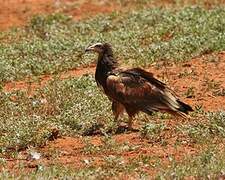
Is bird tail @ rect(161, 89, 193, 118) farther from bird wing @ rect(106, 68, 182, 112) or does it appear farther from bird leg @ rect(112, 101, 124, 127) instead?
bird leg @ rect(112, 101, 124, 127)

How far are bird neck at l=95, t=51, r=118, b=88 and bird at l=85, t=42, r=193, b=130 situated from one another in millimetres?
76

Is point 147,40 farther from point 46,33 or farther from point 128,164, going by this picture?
point 128,164

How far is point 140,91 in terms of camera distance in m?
11.3

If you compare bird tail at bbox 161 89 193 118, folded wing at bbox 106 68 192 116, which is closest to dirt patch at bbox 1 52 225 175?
bird tail at bbox 161 89 193 118

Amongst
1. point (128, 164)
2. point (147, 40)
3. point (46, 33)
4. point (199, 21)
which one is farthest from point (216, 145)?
point (46, 33)

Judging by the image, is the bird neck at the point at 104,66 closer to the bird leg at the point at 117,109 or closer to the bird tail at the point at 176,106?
the bird leg at the point at 117,109

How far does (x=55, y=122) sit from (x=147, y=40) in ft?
22.5

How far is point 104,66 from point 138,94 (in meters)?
0.74

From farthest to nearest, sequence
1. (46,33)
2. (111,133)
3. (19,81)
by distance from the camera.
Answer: (46,33) < (19,81) < (111,133)

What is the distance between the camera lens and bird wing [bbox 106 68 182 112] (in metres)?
11.2

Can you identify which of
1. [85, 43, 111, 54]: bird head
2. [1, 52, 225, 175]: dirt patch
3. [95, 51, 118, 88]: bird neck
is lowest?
[1, 52, 225, 175]: dirt patch

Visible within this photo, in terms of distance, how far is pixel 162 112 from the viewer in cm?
1131

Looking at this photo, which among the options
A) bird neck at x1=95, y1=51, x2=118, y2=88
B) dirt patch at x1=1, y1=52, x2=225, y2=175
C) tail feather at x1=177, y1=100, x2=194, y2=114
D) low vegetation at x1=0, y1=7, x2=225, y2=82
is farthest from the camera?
low vegetation at x1=0, y1=7, x2=225, y2=82

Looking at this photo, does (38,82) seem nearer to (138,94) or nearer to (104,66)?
(104,66)
